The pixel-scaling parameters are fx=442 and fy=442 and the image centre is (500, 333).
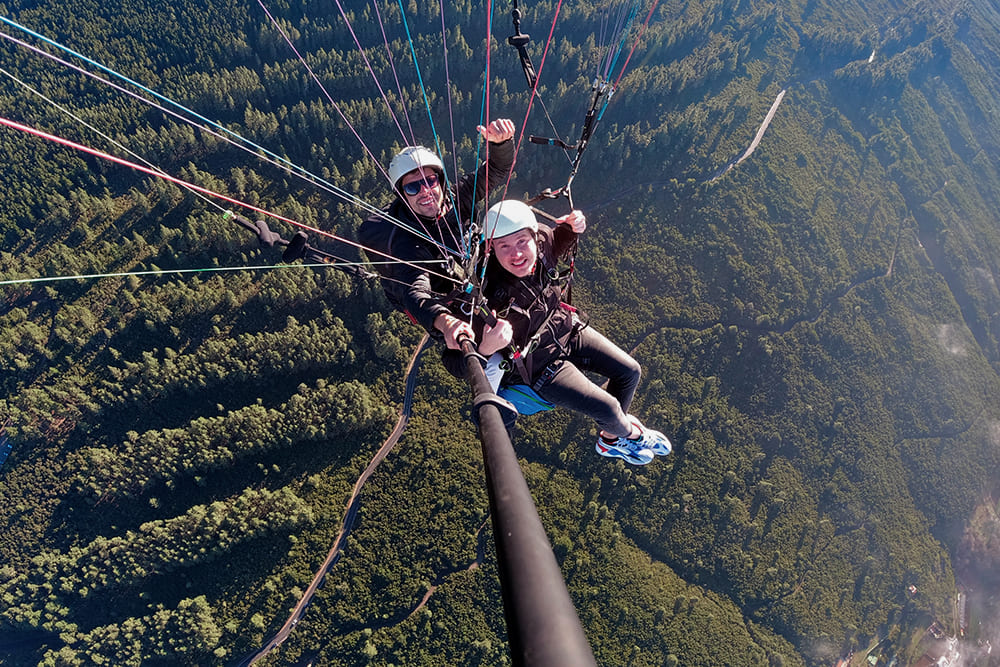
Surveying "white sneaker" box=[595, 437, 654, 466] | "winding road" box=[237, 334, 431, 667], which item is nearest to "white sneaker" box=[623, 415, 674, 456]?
"white sneaker" box=[595, 437, 654, 466]

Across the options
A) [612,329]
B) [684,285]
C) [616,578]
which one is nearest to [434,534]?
[616,578]

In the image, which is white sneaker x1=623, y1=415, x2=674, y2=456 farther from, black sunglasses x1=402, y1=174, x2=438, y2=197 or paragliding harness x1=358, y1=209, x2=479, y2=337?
black sunglasses x1=402, y1=174, x2=438, y2=197

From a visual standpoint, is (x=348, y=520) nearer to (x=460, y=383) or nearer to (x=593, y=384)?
(x=460, y=383)

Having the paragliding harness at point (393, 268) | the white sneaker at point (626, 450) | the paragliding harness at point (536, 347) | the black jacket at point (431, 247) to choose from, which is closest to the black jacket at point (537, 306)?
the paragliding harness at point (536, 347)

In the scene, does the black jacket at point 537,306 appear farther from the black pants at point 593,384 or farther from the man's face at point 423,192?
the man's face at point 423,192

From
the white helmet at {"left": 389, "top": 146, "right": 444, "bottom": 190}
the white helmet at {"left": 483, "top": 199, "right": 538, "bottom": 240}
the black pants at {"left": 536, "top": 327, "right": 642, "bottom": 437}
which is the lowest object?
the black pants at {"left": 536, "top": 327, "right": 642, "bottom": 437}

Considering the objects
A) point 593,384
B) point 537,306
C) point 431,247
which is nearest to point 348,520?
point 593,384
